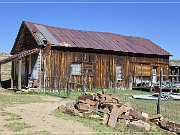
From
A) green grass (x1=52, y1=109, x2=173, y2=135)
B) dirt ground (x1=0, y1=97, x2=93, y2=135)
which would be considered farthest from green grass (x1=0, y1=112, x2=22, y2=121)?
green grass (x1=52, y1=109, x2=173, y2=135)

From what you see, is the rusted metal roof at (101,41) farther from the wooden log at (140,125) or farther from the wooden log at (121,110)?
the wooden log at (140,125)

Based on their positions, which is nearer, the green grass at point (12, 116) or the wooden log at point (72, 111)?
the green grass at point (12, 116)

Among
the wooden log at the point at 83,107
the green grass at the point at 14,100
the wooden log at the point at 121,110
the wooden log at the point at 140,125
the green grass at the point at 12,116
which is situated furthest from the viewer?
the green grass at the point at 14,100

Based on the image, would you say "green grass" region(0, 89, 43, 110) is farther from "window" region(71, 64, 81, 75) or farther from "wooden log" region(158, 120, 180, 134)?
"window" region(71, 64, 81, 75)

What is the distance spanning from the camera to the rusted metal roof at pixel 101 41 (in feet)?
89.8

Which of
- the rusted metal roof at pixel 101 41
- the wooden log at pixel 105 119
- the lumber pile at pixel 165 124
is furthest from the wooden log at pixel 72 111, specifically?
the rusted metal roof at pixel 101 41

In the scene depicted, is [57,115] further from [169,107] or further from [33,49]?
[33,49]

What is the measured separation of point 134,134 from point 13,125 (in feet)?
12.5

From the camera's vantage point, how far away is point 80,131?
9.98 m

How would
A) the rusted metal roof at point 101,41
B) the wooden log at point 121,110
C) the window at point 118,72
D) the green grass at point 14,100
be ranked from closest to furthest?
the wooden log at point 121,110
the green grass at point 14,100
the rusted metal roof at point 101,41
the window at point 118,72

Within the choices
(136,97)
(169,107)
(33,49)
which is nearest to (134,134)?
(169,107)

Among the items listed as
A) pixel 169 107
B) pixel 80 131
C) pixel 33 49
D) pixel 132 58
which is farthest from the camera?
pixel 132 58

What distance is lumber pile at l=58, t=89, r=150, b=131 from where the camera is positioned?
1126 cm

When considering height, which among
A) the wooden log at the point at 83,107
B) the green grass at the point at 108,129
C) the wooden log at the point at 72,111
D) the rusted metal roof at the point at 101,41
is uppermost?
the rusted metal roof at the point at 101,41
